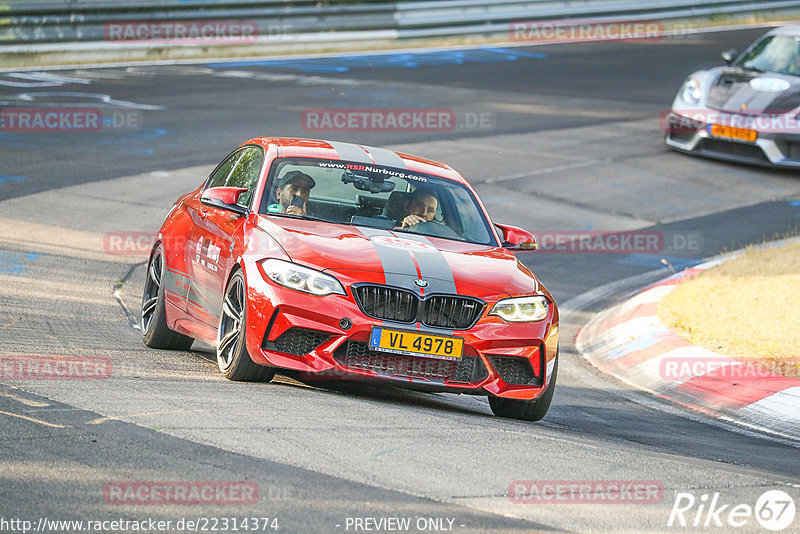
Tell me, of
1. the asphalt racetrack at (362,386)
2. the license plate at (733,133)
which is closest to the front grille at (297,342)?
the asphalt racetrack at (362,386)

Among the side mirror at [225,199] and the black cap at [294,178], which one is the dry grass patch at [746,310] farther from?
the side mirror at [225,199]

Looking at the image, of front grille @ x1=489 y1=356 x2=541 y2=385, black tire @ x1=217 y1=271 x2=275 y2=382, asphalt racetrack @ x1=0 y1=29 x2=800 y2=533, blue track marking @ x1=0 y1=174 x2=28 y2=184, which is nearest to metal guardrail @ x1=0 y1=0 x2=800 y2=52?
asphalt racetrack @ x1=0 y1=29 x2=800 y2=533

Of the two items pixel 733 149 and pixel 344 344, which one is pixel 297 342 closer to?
pixel 344 344

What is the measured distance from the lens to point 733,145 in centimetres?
1728

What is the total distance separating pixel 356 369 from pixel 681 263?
23.7 feet

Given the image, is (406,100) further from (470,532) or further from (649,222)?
(470,532)

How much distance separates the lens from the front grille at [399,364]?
21.9 feet

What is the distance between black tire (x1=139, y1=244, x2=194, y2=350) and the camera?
27.2ft

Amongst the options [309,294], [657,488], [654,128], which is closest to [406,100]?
[654,128]

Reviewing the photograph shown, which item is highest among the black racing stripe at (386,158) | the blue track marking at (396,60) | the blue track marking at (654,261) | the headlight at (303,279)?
the black racing stripe at (386,158)

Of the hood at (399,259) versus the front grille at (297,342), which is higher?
the hood at (399,259)

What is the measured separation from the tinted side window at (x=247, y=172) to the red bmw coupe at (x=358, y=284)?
0.7 inches

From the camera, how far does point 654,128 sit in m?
20.1

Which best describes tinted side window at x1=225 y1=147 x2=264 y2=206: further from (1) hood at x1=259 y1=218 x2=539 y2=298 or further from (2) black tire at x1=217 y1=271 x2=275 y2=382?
(2) black tire at x1=217 y1=271 x2=275 y2=382
